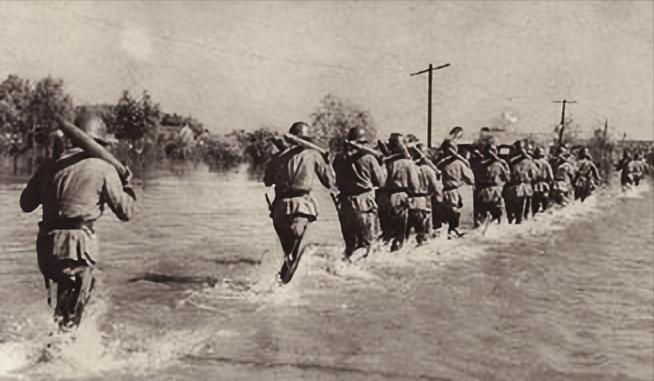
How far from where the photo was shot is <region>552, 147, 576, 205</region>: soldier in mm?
17875

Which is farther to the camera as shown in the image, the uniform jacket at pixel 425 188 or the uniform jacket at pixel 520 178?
the uniform jacket at pixel 520 178

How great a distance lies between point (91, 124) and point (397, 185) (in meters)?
6.13

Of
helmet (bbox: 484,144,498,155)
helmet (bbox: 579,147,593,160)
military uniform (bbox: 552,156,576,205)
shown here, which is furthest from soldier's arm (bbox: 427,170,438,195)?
helmet (bbox: 579,147,593,160)

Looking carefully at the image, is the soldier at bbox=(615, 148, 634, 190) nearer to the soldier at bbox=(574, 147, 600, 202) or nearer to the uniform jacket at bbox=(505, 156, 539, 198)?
the soldier at bbox=(574, 147, 600, 202)

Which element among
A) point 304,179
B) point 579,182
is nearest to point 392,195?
point 304,179

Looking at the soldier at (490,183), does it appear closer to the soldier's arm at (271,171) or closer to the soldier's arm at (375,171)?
the soldier's arm at (375,171)

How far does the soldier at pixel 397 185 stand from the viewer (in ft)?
34.1

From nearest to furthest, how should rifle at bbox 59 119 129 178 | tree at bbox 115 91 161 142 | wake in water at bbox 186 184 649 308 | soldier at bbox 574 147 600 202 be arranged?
rifle at bbox 59 119 129 178
tree at bbox 115 91 161 142
wake in water at bbox 186 184 649 308
soldier at bbox 574 147 600 202

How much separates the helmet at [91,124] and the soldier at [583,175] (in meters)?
16.4

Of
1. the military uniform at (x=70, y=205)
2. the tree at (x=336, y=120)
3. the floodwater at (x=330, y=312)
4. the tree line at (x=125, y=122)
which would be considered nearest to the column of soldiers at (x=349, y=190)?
the military uniform at (x=70, y=205)

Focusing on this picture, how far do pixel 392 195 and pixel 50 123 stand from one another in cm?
577

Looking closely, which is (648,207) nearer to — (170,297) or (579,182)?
(579,182)

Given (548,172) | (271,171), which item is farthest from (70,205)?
(548,172)

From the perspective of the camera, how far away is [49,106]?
4.89 metres
